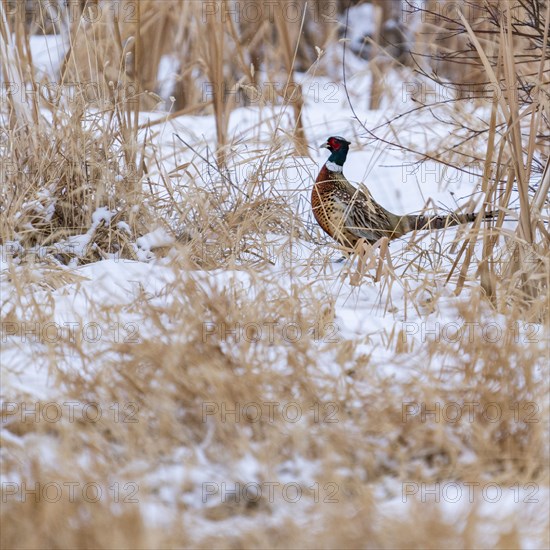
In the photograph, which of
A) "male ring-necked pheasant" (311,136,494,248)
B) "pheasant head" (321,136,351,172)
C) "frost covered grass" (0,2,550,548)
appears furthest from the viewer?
"pheasant head" (321,136,351,172)

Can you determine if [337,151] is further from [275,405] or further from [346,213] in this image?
[275,405]

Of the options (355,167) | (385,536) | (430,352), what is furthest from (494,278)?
(355,167)

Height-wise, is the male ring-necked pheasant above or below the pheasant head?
below

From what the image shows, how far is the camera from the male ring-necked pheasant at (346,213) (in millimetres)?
3549

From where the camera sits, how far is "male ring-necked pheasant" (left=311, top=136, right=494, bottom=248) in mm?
3549

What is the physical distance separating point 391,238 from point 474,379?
5.66 feet

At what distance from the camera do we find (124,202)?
344 centimetres

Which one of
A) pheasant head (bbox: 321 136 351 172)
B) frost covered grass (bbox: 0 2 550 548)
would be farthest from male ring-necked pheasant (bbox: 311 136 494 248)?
frost covered grass (bbox: 0 2 550 548)

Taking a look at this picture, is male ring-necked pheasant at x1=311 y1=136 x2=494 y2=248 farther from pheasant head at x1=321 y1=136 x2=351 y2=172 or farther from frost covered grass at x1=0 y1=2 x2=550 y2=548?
frost covered grass at x1=0 y1=2 x2=550 y2=548

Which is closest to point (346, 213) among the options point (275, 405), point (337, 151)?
point (337, 151)

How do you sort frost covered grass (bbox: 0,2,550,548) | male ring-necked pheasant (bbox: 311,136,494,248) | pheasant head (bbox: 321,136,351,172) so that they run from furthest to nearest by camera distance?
pheasant head (bbox: 321,136,351,172) → male ring-necked pheasant (bbox: 311,136,494,248) → frost covered grass (bbox: 0,2,550,548)

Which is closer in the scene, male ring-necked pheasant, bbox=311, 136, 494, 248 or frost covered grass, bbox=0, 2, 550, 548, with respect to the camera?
frost covered grass, bbox=0, 2, 550, 548

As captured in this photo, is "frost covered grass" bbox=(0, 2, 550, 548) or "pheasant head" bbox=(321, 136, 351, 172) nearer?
"frost covered grass" bbox=(0, 2, 550, 548)

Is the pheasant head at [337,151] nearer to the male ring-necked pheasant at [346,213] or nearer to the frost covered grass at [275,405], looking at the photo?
the male ring-necked pheasant at [346,213]
